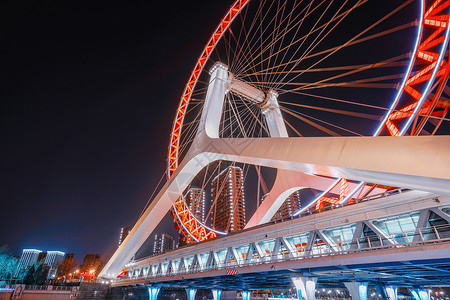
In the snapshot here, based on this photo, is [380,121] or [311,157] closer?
[311,157]

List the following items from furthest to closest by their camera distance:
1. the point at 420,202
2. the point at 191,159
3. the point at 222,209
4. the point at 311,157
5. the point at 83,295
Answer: the point at 222,209 → the point at 83,295 → the point at 191,159 → the point at 420,202 → the point at 311,157

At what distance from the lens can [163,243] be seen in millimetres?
150000

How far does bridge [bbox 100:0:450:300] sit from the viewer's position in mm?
4836

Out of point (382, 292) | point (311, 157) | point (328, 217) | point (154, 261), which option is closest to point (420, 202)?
point (328, 217)

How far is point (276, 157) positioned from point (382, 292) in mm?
19753

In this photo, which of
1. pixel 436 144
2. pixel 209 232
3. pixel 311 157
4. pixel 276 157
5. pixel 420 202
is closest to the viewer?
pixel 436 144

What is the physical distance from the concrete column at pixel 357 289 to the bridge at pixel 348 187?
2.5 inches

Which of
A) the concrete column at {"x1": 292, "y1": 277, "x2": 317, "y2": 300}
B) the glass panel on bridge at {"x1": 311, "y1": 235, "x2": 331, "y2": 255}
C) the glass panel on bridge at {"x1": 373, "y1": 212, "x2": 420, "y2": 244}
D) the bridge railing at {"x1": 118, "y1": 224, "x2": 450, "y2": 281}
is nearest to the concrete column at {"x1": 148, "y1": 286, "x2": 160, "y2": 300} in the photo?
the bridge railing at {"x1": 118, "y1": 224, "x2": 450, "y2": 281}

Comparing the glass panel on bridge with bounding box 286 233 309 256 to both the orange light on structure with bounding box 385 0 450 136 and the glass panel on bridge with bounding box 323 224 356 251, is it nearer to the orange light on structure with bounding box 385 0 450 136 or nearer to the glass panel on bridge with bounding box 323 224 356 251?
the glass panel on bridge with bounding box 323 224 356 251

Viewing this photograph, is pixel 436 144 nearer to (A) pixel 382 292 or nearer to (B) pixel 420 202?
(B) pixel 420 202

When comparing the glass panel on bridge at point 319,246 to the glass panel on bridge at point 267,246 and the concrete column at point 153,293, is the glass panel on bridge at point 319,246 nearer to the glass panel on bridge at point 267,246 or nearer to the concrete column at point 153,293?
the glass panel on bridge at point 267,246

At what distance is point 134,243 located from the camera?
753 inches

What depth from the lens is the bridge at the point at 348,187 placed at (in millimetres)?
4836

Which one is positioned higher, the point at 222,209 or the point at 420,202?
the point at 222,209
